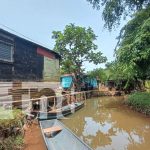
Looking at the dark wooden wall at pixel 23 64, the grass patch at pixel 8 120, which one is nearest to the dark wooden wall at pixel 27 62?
the dark wooden wall at pixel 23 64

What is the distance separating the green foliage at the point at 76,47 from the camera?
2545cm

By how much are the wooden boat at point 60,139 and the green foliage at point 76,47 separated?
1713cm

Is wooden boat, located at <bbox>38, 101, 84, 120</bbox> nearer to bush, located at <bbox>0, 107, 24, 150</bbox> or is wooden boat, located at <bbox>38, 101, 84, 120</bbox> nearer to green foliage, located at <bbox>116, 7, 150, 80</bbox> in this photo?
bush, located at <bbox>0, 107, 24, 150</bbox>

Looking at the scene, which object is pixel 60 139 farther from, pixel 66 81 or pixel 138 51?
pixel 66 81

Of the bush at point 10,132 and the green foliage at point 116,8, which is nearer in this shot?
the bush at point 10,132

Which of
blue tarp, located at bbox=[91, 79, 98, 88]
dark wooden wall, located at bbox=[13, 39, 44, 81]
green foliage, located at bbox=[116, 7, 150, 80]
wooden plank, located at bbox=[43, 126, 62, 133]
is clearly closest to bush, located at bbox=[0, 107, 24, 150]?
wooden plank, located at bbox=[43, 126, 62, 133]

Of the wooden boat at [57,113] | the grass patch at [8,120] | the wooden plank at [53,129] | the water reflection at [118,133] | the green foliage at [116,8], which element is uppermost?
the green foliage at [116,8]

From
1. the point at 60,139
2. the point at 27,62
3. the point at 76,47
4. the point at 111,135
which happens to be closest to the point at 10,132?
the point at 60,139

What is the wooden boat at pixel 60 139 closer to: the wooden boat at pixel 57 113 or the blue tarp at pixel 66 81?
the wooden boat at pixel 57 113

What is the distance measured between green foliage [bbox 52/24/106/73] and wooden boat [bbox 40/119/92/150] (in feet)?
56.2

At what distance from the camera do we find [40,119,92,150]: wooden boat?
679 centimetres

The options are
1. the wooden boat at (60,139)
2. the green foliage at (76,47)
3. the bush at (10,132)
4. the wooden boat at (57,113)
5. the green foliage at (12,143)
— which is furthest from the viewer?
the green foliage at (76,47)

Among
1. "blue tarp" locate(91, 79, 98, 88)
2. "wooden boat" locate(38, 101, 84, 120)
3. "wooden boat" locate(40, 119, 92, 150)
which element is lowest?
"wooden boat" locate(40, 119, 92, 150)

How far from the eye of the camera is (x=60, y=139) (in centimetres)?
775
